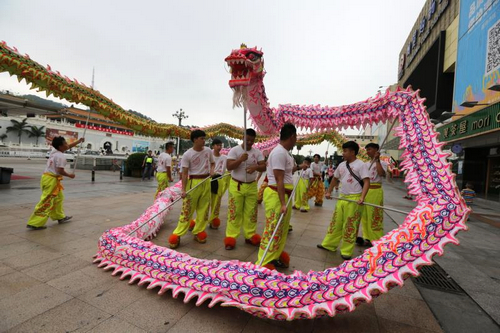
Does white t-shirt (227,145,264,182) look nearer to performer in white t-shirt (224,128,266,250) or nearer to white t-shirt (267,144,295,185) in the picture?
performer in white t-shirt (224,128,266,250)

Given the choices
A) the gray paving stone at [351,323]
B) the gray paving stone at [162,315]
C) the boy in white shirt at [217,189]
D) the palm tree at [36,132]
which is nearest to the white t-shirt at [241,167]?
the boy in white shirt at [217,189]

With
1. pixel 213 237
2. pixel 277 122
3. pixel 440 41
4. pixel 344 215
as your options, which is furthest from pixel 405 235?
pixel 440 41

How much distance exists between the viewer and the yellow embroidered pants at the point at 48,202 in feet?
12.9

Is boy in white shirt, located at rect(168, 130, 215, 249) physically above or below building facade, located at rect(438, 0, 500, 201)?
below

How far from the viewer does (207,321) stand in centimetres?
193

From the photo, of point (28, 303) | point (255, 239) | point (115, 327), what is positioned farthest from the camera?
point (255, 239)

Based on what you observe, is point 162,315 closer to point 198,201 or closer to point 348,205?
point 198,201

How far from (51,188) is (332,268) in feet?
14.9

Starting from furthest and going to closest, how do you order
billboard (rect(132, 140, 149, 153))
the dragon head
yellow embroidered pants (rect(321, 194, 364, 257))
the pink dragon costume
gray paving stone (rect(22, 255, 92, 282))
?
billboard (rect(132, 140, 149, 153))
yellow embroidered pants (rect(321, 194, 364, 257))
the dragon head
gray paving stone (rect(22, 255, 92, 282))
the pink dragon costume

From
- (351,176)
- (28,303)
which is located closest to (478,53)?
(351,176)

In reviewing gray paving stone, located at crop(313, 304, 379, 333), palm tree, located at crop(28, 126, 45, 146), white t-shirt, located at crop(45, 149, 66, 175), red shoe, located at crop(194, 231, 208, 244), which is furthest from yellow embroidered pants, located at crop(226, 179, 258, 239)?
palm tree, located at crop(28, 126, 45, 146)

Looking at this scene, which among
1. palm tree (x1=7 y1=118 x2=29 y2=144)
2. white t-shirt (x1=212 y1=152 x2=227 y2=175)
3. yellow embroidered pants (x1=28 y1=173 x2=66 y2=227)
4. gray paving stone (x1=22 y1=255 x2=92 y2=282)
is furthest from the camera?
palm tree (x1=7 y1=118 x2=29 y2=144)

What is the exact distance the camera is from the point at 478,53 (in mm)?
10602

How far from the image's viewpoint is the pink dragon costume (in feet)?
5.74
